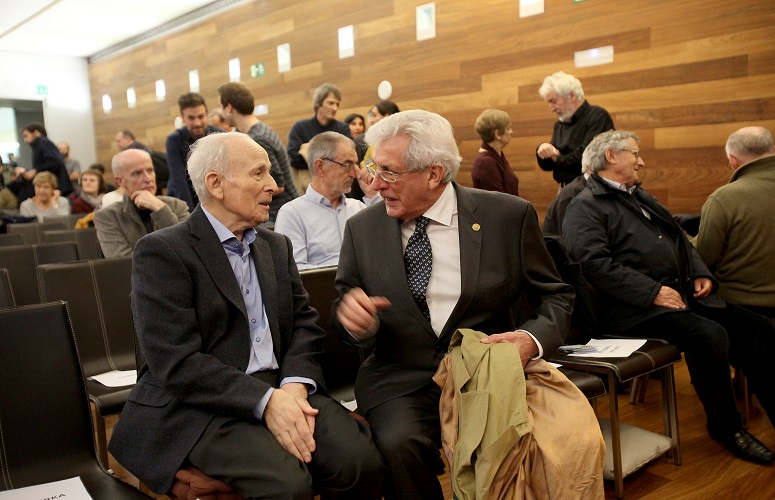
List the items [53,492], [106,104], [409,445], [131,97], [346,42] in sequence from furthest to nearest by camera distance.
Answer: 1. [106,104]
2. [131,97]
3. [346,42]
4. [409,445]
5. [53,492]

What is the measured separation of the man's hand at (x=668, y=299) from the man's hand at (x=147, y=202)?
2.59 metres

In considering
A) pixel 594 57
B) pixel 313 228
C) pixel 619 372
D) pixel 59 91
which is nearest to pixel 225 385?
pixel 619 372

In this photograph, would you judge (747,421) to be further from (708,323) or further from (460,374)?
(460,374)

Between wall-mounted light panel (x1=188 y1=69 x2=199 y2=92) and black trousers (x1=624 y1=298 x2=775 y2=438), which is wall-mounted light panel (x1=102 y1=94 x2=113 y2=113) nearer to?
wall-mounted light panel (x1=188 y1=69 x2=199 y2=92)

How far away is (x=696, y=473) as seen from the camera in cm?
283

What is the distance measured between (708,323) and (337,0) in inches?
241

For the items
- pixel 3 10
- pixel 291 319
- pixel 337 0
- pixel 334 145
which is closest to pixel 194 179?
pixel 291 319

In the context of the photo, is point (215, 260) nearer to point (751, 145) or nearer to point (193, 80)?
point (751, 145)

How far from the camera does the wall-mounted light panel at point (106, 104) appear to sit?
13.5 meters

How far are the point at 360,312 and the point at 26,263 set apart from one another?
8.32 ft

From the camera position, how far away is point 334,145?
11.5 feet

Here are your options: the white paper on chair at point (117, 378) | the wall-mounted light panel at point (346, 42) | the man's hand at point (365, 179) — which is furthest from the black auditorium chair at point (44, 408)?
the wall-mounted light panel at point (346, 42)

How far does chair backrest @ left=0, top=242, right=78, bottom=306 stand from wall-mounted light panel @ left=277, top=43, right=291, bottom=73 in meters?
5.51

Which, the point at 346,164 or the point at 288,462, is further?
the point at 346,164
